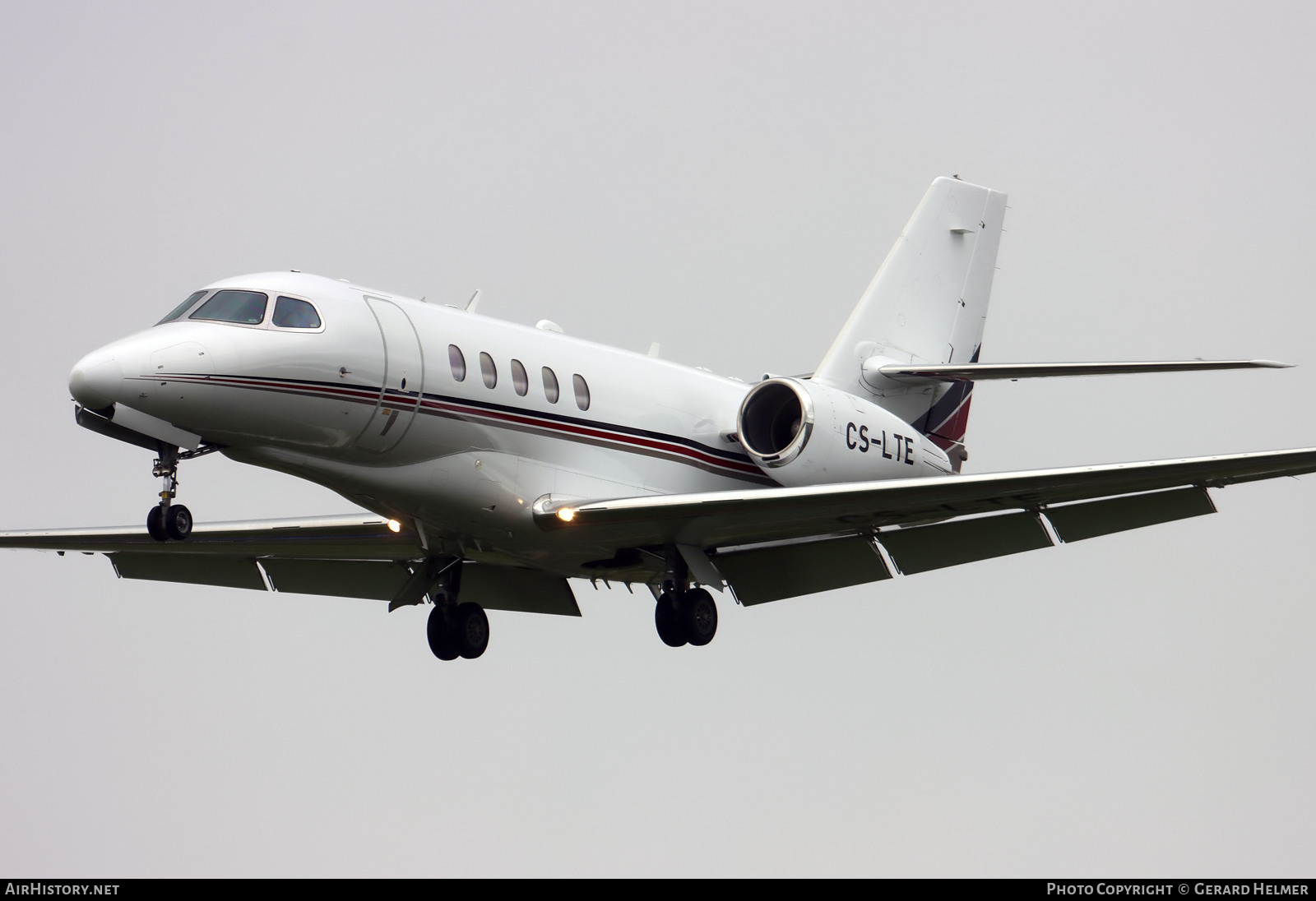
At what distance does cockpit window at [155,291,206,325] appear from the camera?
16.4 meters

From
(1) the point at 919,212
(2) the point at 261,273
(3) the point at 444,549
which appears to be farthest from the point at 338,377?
(1) the point at 919,212

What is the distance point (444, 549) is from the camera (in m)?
19.4

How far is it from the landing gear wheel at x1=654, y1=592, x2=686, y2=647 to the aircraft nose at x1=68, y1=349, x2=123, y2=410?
6443 mm

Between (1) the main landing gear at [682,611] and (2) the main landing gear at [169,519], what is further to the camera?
(1) the main landing gear at [682,611]

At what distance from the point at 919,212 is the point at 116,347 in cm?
1213

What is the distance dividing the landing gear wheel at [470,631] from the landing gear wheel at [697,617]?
245cm

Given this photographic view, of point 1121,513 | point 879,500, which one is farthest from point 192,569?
point 1121,513

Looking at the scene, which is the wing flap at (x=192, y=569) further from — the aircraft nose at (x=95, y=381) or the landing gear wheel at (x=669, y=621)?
the aircraft nose at (x=95, y=381)

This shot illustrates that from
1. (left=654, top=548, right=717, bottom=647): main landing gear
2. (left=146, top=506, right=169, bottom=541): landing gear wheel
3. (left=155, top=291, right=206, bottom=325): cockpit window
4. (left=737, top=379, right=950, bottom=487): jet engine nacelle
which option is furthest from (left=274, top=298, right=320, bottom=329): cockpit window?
(left=737, top=379, right=950, bottom=487): jet engine nacelle

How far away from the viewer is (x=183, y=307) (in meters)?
16.5

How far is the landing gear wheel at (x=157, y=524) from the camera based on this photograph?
15359mm

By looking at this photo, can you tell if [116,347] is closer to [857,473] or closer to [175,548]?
[175,548]

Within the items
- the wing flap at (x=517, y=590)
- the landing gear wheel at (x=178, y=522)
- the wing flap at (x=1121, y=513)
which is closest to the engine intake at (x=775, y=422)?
the wing flap at (x=1121, y=513)

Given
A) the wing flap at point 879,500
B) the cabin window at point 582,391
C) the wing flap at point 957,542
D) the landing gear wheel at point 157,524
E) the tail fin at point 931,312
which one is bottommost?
the landing gear wheel at point 157,524
